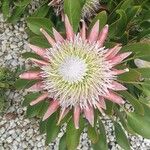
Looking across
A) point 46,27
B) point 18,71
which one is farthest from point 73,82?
point 18,71

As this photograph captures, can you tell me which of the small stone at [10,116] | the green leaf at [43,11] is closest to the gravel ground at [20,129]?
the small stone at [10,116]

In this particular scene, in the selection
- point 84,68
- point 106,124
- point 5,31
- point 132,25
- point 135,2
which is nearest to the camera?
point 84,68

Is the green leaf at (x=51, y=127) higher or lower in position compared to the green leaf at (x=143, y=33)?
lower

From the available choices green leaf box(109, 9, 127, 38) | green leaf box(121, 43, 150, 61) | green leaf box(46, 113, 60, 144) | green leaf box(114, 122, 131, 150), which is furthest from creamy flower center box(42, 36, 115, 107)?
green leaf box(114, 122, 131, 150)

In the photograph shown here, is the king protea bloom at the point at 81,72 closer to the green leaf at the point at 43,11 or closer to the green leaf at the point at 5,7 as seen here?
the green leaf at the point at 43,11

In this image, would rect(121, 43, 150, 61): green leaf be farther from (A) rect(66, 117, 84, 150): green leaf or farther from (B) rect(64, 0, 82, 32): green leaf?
(A) rect(66, 117, 84, 150): green leaf

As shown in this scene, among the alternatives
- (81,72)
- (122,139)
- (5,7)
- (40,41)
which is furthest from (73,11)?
(5,7)

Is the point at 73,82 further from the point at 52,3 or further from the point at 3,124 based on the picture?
the point at 3,124
